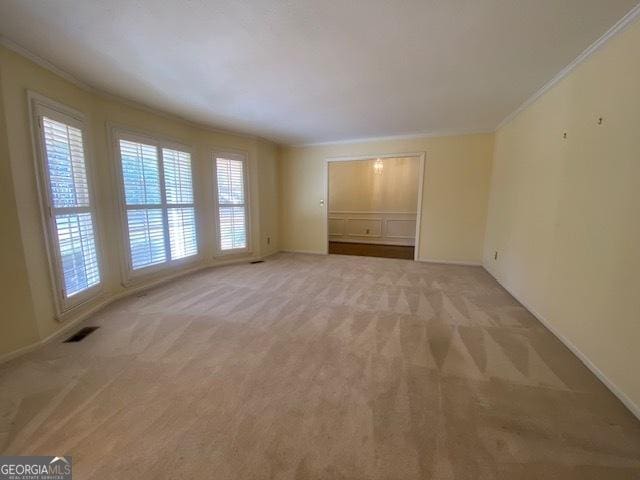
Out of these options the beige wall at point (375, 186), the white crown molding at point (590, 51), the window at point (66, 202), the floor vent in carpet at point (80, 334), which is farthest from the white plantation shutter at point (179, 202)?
the white crown molding at point (590, 51)

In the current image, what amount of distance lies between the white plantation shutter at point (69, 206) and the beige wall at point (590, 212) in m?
4.44

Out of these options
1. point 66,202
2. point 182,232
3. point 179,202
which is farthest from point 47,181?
point 182,232

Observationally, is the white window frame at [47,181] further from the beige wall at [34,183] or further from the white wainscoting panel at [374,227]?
the white wainscoting panel at [374,227]

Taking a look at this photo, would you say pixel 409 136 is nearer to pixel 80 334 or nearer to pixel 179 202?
pixel 179 202

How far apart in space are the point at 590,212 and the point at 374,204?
5.58 m

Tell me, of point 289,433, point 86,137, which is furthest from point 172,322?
point 86,137

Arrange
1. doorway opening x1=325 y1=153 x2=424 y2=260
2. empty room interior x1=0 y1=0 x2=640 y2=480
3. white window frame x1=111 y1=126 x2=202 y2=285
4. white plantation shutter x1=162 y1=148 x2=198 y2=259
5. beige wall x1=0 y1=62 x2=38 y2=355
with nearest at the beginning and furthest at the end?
empty room interior x1=0 y1=0 x2=640 y2=480 → beige wall x1=0 y1=62 x2=38 y2=355 → white window frame x1=111 y1=126 x2=202 y2=285 → white plantation shutter x1=162 y1=148 x2=198 y2=259 → doorway opening x1=325 y1=153 x2=424 y2=260

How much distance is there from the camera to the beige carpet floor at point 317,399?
4.03 ft

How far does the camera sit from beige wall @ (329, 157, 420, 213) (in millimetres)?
7090

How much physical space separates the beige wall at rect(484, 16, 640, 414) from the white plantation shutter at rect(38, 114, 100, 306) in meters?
4.44

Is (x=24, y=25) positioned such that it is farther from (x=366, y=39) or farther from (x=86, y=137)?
(x=366, y=39)

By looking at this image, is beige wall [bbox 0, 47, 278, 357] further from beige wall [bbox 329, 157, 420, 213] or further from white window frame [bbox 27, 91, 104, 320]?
beige wall [bbox 329, 157, 420, 213]

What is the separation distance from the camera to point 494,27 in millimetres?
1755

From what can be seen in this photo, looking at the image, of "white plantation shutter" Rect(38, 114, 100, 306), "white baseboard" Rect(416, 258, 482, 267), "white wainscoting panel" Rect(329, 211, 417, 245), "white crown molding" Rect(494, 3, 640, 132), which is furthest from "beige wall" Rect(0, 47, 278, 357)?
"white crown molding" Rect(494, 3, 640, 132)
